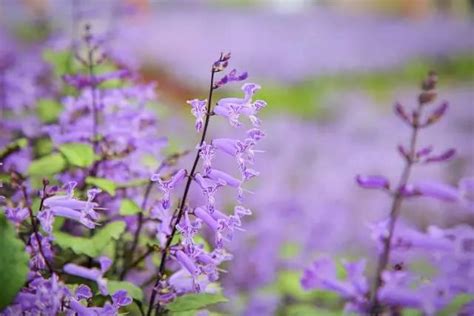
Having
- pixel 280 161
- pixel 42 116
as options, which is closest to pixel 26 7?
pixel 280 161

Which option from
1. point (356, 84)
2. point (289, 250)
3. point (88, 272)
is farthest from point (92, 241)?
point (356, 84)

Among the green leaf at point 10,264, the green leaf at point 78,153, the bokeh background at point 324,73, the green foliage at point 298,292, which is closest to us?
the green leaf at point 10,264

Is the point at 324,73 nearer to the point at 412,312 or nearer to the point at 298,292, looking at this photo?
the point at 298,292

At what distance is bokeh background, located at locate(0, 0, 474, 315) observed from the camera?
2.61 metres

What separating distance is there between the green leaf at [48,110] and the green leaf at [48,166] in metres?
0.24

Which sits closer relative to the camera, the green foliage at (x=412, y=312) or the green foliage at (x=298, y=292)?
the green foliage at (x=412, y=312)

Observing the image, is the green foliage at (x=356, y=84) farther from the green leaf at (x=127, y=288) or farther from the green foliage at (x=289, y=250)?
the green leaf at (x=127, y=288)

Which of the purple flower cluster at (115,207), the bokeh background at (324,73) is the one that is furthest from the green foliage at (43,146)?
the bokeh background at (324,73)

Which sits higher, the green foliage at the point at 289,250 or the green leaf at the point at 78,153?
the green leaf at the point at 78,153

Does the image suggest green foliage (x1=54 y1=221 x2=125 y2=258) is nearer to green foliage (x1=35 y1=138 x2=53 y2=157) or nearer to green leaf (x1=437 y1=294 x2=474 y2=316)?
green foliage (x1=35 y1=138 x2=53 y2=157)

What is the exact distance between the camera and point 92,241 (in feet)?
2.81

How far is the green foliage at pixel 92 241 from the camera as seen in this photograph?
831 mm

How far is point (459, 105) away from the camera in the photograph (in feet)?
10.9

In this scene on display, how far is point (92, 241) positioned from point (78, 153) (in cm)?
13
